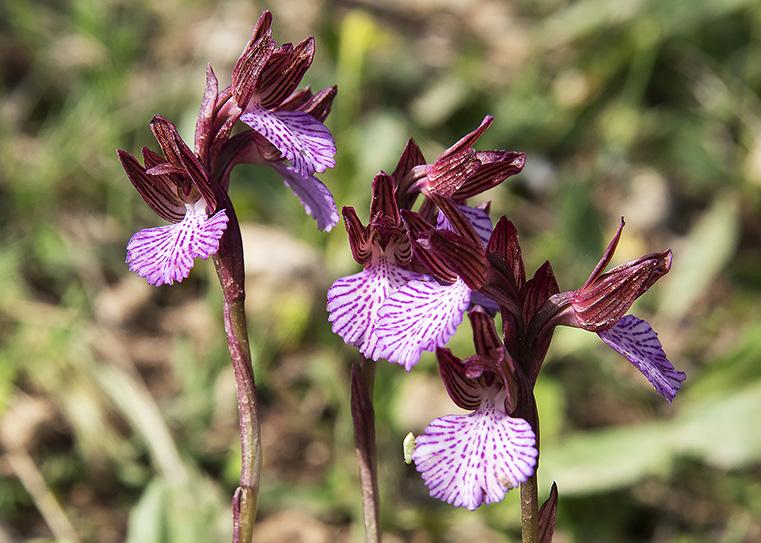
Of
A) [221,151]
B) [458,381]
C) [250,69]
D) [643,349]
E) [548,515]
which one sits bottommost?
[548,515]

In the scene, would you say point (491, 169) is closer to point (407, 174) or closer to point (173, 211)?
point (407, 174)

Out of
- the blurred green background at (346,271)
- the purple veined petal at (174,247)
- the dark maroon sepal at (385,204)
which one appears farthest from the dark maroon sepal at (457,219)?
the blurred green background at (346,271)

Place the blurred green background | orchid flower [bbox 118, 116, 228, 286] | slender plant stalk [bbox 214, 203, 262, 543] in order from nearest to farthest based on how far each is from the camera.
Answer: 1. orchid flower [bbox 118, 116, 228, 286]
2. slender plant stalk [bbox 214, 203, 262, 543]
3. the blurred green background

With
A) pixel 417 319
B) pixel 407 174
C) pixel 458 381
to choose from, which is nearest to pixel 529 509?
pixel 458 381

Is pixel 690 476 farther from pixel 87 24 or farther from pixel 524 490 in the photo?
pixel 87 24

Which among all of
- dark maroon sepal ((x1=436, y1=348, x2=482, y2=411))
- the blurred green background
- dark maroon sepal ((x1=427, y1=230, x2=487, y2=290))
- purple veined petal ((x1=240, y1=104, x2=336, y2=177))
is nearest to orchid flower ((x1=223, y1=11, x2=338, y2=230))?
purple veined petal ((x1=240, y1=104, x2=336, y2=177))

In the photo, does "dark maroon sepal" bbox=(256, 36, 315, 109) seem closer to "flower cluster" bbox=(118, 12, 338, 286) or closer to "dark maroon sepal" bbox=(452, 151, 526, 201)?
"flower cluster" bbox=(118, 12, 338, 286)

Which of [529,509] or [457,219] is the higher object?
[457,219]
